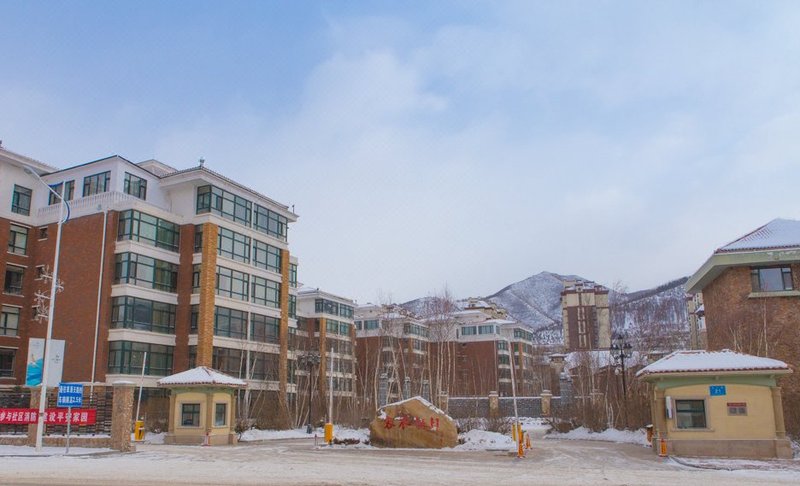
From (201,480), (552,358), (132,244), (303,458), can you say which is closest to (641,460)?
(303,458)

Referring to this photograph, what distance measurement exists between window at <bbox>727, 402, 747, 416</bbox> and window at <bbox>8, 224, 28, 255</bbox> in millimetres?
38786

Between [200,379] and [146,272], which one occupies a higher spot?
[146,272]

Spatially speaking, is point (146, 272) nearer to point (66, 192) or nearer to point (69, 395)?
point (66, 192)

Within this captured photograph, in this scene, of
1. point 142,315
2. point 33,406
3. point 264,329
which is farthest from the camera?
point 264,329

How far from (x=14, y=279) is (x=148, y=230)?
9102mm

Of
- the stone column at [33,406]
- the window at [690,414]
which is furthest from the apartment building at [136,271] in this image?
the window at [690,414]

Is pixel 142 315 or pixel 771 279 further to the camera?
pixel 142 315

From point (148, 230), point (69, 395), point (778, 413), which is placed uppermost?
point (148, 230)

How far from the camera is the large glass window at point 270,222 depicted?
1773 inches

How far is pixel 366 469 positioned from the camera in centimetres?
1658

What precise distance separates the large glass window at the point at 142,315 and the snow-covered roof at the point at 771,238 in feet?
98.5

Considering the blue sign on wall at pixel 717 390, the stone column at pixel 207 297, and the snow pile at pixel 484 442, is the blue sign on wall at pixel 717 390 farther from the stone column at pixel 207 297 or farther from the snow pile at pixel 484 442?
the stone column at pixel 207 297

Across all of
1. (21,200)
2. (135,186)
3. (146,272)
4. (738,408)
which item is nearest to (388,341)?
(146,272)

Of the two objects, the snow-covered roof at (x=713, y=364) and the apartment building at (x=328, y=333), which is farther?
the apartment building at (x=328, y=333)
